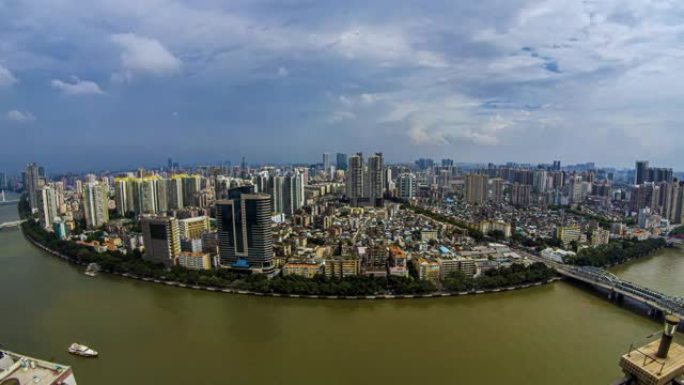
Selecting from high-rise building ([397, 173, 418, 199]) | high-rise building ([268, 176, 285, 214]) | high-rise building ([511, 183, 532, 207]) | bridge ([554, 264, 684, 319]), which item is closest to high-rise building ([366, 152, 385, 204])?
high-rise building ([397, 173, 418, 199])

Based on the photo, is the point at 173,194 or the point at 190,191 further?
the point at 190,191

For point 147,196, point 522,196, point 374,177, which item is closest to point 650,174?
point 522,196

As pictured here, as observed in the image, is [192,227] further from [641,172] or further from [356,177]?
[641,172]

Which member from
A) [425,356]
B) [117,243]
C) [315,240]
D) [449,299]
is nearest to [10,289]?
[117,243]

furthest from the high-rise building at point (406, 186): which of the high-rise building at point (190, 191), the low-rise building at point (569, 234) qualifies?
the high-rise building at point (190, 191)

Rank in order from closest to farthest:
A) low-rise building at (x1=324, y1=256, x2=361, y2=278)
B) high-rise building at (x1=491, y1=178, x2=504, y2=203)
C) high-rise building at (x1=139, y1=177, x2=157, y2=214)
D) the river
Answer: the river → low-rise building at (x1=324, y1=256, x2=361, y2=278) → high-rise building at (x1=139, y1=177, x2=157, y2=214) → high-rise building at (x1=491, y1=178, x2=504, y2=203)

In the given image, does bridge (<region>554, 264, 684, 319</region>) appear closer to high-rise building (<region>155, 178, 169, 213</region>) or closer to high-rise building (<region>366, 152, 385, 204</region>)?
high-rise building (<region>366, 152, 385, 204</region>)
